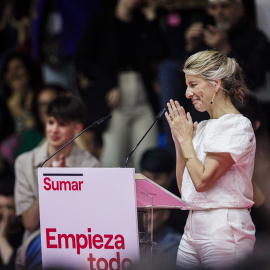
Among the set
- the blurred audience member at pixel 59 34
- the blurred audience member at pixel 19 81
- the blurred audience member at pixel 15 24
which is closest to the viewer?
the blurred audience member at pixel 59 34

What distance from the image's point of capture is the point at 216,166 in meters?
3.16

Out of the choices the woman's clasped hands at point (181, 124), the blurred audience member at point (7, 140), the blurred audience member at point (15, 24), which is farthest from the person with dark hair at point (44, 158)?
the blurred audience member at point (15, 24)

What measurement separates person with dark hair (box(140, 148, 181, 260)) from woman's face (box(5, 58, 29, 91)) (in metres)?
2.09

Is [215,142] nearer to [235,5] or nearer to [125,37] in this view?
[235,5]

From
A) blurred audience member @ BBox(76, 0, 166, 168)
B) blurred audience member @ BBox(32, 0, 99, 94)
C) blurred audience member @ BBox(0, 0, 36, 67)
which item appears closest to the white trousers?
blurred audience member @ BBox(76, 0, 166, 168)

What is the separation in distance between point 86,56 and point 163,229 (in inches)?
66.4

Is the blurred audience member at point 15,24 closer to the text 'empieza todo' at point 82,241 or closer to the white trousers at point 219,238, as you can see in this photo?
the text 'empieza todo' at point 82,241

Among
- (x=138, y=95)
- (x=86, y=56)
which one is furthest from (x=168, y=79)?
(x=86, y=56)

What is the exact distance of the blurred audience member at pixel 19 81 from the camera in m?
6.13

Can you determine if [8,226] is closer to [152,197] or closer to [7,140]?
[7,140]

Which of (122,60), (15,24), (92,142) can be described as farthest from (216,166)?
(15,24)

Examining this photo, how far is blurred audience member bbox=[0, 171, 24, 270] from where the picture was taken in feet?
16.0

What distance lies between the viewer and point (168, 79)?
4781 mm

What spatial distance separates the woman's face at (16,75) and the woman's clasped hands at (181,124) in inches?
122
